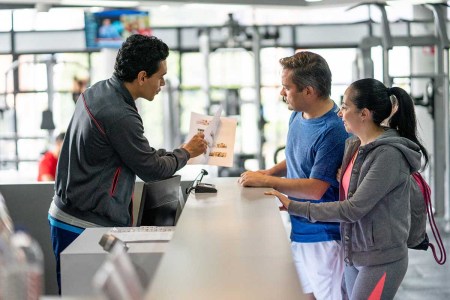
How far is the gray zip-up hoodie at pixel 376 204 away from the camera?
9.83ft

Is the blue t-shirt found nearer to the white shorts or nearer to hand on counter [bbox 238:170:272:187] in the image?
the white shorts

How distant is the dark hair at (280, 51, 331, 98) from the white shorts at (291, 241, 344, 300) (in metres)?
0.62

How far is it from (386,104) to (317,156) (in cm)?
34

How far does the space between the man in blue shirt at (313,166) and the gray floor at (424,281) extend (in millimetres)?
2779

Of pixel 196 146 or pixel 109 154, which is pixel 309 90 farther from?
pixel 109 154

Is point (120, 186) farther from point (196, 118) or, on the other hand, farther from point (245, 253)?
point (245, 253)

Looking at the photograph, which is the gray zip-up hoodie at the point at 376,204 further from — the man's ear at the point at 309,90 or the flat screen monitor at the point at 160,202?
the flat screen monitor at the point at 160,202

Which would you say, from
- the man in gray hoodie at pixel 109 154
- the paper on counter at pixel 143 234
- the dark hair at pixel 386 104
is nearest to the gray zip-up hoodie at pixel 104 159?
the man in gray hoodie at pixel 109 154

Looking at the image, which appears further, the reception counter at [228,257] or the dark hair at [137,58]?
the dark hair at [137,58]

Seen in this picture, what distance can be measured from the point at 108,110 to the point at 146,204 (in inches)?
19.4

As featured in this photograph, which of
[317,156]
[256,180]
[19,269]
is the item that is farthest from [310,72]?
[19,269]

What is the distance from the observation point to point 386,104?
313 centimetres

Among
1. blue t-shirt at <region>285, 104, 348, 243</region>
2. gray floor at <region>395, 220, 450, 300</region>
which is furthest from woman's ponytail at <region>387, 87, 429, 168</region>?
gray floor at <region>395, 220, 450, 300</region>

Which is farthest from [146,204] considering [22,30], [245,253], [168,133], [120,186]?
[22,30]
